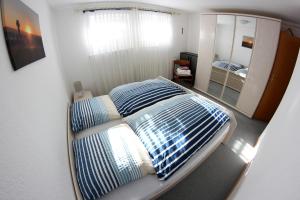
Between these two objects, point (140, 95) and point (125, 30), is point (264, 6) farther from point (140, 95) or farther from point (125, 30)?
point (125, 30)

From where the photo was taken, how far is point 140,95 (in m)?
2.11

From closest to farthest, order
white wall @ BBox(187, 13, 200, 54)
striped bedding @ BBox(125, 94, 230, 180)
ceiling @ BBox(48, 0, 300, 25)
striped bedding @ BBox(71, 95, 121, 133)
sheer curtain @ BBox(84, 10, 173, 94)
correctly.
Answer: striped bedding @ BBox(125, 94, 230, 180), ceiling @ BBox(48, 0, 300, 25), striped bedding @ BBox(71, 95, 121, 133), sheer curtain @ BBox(84, 10, 173, 94), white wall @ BBox(187, 13, 200, 54)

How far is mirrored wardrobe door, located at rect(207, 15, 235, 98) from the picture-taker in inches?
101

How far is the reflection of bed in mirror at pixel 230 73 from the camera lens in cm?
260

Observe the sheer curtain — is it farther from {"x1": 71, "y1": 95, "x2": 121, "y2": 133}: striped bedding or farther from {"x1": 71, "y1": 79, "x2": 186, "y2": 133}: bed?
{"x1": 71, "y1": 95, "x2": 121, "y2": 133}: striped bedding

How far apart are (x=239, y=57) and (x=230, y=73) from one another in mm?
335

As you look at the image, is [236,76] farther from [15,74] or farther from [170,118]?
[15,74]

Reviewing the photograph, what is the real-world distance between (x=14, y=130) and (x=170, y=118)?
4.46 ft

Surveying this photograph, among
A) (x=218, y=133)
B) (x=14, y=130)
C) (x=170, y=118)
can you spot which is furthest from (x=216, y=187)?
(x=14, y=130)

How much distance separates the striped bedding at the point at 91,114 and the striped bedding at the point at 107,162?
1.05ft

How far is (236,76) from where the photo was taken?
2.69m

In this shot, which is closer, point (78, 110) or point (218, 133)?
point (218, 133)

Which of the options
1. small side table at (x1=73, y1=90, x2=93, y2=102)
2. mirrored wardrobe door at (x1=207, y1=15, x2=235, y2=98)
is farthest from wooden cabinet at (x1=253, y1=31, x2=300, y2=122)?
small side table at (x1=73, y1=90, x2=93, y2=102)

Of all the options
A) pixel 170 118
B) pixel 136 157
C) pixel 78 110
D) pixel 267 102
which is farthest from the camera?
pixel 267 102
